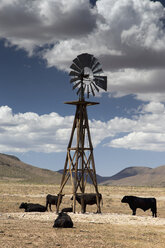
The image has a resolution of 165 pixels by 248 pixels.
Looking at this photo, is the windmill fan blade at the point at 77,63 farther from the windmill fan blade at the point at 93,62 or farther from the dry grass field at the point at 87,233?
the dry grass field at the point at 87,233

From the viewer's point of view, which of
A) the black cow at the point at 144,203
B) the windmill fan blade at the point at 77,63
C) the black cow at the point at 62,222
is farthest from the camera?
the windmill fan blade at the point at 77,63

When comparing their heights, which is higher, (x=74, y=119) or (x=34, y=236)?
(x=74, y=119)

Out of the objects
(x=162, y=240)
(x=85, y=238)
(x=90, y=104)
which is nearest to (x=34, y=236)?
(x=85, y=238)

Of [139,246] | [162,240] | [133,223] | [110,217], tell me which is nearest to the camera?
[139,246]

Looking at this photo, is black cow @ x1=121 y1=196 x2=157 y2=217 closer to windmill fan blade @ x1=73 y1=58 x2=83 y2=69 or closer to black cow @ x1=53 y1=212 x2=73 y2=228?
black cow @ x1=53 y1=212 x2=73 y2=228

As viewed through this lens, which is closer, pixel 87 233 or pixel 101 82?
pixel 87 233

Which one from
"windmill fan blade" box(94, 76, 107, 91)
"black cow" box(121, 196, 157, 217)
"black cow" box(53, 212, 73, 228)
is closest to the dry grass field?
"black cow" box(53, 212, 73, 228)

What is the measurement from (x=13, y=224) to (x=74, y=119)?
10.9 m

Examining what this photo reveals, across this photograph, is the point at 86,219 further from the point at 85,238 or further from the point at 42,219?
the point at 85,238

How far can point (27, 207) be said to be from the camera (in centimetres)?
3073

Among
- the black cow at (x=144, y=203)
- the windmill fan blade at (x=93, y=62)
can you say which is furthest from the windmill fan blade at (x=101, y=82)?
the black cow at (x=144, y=203)

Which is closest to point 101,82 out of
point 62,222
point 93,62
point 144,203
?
point 93,62

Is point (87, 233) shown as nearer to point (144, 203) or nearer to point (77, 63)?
point (144, 203)

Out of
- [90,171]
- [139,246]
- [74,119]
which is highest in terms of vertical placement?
[74,119]
